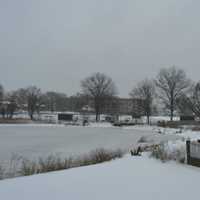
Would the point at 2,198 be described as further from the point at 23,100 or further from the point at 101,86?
the point at 23,100

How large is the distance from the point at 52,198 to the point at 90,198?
33.8 inches

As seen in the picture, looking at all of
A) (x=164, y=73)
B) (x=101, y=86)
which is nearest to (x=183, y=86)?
(x=164, y=73)

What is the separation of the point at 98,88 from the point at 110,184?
6762cm

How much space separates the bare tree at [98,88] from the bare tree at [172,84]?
651 inches

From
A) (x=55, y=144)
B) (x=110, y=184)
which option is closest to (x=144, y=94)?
(x=55, y=144)

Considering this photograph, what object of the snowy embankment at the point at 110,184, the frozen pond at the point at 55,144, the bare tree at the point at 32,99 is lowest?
the frozen pond at the point at 55,144

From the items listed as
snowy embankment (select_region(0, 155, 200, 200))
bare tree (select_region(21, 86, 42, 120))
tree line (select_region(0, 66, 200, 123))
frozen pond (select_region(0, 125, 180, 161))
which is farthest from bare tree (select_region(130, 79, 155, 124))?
snowy embankment (select_region(0, 155, 200, 200))

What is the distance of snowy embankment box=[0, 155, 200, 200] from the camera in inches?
228

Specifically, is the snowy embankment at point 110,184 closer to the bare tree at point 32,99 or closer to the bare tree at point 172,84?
the bare tree at point 172,84

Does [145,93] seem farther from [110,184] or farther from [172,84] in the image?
[110,184]

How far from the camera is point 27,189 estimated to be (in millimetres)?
6254

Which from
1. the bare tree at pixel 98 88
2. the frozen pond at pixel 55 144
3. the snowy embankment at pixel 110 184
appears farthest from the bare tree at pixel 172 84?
the snowy embankment at pixel 110 184

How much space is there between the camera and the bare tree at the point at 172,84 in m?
62.8

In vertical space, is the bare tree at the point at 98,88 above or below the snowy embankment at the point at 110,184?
above
